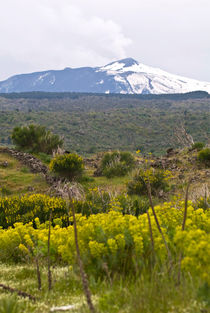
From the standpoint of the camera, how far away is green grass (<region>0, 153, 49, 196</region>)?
12.0 metres

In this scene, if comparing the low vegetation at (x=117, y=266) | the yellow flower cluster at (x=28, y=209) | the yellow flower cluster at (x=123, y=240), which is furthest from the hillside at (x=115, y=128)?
the yellow flower cluster at (x=123, y=240)

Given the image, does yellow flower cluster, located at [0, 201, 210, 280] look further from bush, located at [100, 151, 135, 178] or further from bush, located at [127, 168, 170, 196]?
bush, located at [100, 151, 135, 178]

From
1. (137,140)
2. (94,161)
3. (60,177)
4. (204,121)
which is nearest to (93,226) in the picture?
(60,177)

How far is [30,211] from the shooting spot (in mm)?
7016

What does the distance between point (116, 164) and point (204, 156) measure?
4.55 m

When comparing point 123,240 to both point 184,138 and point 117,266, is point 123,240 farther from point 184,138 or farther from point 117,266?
point 184,138

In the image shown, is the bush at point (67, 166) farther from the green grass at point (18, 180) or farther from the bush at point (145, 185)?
the bush at point (145, 185)

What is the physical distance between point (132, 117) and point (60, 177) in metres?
65.5

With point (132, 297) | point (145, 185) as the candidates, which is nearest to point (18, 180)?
point (145, 185)

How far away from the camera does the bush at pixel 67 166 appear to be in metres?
12.7

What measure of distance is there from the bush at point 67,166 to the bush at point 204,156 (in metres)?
6.41

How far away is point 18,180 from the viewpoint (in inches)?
520

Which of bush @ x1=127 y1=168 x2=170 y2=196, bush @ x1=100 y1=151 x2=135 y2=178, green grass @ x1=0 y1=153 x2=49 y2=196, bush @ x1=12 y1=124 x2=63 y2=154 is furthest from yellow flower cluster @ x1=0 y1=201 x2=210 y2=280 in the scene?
bush @ x1=12 y1=124 x2=63 y2=154

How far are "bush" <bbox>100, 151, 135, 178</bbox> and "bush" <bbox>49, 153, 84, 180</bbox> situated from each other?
7.17 ft
